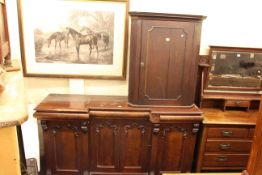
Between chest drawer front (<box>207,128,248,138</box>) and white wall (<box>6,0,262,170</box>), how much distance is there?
0.82m

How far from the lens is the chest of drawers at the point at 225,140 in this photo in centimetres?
222

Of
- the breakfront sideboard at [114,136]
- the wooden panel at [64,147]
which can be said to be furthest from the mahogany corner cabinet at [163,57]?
the wooden panel at [64,147]

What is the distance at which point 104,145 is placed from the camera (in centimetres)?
221

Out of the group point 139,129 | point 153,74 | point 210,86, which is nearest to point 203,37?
point 210,86

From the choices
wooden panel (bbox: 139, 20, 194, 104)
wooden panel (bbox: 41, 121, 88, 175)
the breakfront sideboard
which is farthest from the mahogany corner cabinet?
wooden panel (bbox: 41, 121, 88, 175)

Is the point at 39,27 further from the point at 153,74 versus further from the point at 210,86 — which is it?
the point at 210,86

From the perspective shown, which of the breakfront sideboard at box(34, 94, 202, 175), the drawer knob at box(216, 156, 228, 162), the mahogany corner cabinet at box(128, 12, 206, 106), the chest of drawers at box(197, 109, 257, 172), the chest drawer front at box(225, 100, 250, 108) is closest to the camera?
the mahogany corner cabinet at box(128, 12, 206, 106)

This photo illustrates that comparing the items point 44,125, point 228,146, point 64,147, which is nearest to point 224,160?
point 228,146

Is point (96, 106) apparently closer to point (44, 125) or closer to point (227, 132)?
point (44, 125)

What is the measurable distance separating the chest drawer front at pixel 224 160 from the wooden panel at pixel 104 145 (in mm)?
898

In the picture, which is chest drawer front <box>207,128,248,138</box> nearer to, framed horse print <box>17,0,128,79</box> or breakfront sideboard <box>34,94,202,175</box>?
breakfront sideboard <box>34,94,202,175</box>

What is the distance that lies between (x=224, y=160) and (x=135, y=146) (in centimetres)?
92

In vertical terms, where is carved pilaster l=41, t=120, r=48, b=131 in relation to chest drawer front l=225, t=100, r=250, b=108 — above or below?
below

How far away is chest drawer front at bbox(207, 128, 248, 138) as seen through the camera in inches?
87.8
